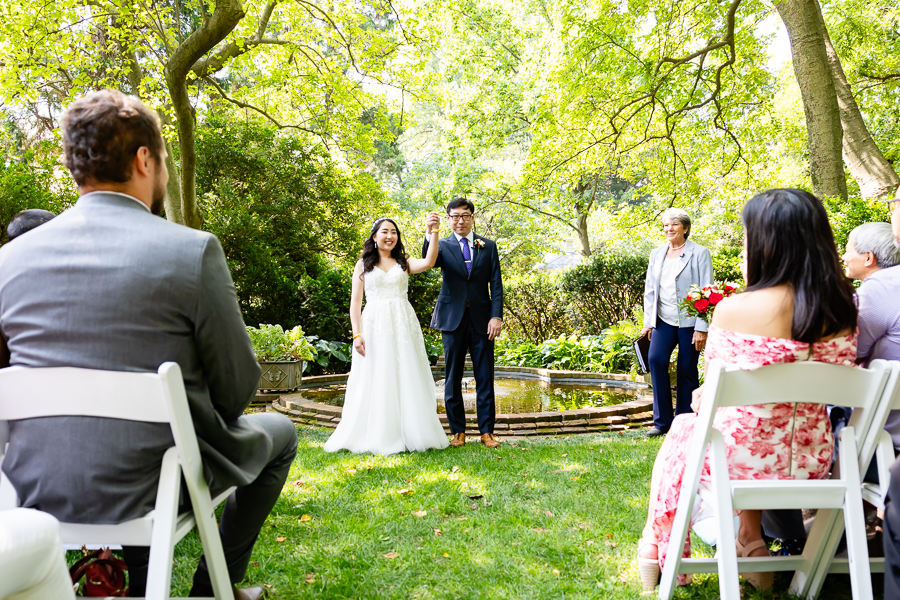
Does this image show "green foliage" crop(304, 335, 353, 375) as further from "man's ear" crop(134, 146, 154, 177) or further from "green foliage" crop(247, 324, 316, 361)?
"man's ear" crop(134, 146, 154, 177)

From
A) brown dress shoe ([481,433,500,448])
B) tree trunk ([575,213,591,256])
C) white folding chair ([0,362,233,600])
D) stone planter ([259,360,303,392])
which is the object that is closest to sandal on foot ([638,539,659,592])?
white folding chair ([0,362,233,600])

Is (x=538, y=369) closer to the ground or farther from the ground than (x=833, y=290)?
closer to the ground

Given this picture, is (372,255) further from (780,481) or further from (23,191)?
(23,191)

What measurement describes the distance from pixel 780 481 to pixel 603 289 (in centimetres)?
1016

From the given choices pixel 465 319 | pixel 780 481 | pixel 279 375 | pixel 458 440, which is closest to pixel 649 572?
pixel 780 481

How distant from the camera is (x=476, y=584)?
2693mm

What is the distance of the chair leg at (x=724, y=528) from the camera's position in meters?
2.05

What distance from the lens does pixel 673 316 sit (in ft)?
19.0

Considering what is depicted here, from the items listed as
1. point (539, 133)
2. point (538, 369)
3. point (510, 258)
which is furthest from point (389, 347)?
point (510, 258)

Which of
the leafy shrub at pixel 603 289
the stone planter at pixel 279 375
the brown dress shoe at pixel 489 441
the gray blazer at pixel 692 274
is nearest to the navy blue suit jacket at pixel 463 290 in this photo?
the brown dress shoe at pixel 489 441

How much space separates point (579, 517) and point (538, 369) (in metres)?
6.09

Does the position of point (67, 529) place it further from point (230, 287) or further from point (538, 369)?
point (538, 369)

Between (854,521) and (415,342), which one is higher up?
(415,342)

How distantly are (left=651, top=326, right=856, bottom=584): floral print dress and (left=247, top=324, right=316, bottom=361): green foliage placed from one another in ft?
23.0
